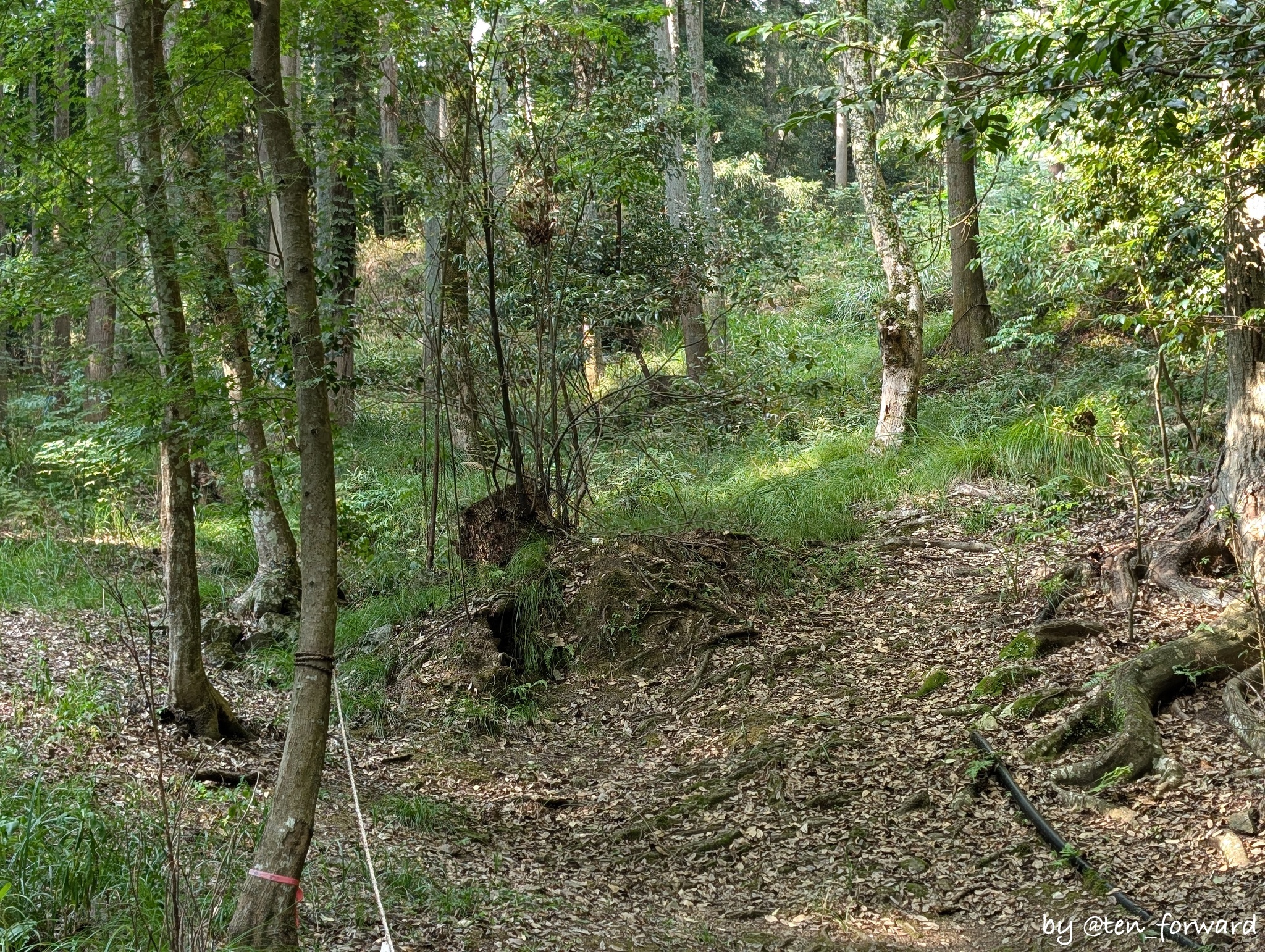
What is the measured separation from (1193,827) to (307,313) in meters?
4.32

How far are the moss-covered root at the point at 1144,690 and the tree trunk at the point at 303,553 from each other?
3.64m

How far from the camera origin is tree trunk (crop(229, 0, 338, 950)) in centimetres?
324

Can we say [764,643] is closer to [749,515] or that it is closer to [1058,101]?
[749,515]

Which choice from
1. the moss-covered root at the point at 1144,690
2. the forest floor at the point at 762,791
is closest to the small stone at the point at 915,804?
the forest floor at the point at 762,791

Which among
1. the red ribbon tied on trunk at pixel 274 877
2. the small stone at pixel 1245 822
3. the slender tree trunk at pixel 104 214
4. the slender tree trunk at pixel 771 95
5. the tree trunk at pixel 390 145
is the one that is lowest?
the small stone at pixel 1245 822

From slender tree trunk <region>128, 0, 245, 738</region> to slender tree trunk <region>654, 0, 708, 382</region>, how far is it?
11.6 ft

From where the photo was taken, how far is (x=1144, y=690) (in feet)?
17.0

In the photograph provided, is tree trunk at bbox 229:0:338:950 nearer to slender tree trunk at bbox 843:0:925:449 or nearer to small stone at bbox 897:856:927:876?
small stone at bbox 897:856:927:876

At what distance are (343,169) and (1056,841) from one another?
14.3 feet

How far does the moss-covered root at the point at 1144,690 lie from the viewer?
491 centimetres

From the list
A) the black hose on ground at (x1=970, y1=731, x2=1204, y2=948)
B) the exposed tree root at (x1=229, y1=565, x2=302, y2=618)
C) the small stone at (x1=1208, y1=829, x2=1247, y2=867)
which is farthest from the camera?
the exposed tree root at (x1=229, y1=565, x2=302, y2=618)

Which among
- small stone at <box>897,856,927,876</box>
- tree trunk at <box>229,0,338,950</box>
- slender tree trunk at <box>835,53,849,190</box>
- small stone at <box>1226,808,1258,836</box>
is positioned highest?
slender tree trunk at <box>835,53,849,190</box>

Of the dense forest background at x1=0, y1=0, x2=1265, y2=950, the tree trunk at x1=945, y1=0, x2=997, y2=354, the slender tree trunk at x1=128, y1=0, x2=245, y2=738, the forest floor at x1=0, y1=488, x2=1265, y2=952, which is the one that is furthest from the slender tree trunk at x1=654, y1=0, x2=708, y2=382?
the slender tree trunk at x1=128, y1=0, x2=245, y2=738

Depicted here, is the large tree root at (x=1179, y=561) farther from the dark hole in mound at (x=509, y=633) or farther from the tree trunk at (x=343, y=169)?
the tree trunk at (x=343, y=169)
